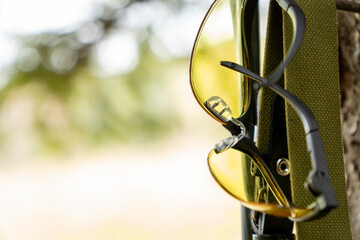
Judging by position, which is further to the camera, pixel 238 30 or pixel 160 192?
pixel 160 192

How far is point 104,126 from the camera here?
5.51ft

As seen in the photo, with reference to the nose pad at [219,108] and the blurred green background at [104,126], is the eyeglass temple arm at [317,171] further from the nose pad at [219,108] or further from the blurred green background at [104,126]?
the blurred green background at [104,126]

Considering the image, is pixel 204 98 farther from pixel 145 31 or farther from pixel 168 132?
pixel 168 132

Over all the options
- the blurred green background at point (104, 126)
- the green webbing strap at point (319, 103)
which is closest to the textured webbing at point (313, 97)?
the green webbing strap at point (319, 103)

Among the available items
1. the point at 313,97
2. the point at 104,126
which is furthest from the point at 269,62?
the point at 104,126

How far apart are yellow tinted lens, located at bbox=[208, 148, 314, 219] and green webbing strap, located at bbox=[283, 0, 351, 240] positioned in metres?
0.02

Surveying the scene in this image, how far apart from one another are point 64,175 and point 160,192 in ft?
1.77

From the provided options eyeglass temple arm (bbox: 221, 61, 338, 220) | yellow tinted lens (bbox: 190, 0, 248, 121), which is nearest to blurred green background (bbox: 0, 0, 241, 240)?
yellow tinted lens (bbox: 190, 0, 248, 121)

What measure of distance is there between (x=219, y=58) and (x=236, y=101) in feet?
0.13

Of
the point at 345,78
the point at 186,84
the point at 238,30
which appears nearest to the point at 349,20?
the point at 345,78

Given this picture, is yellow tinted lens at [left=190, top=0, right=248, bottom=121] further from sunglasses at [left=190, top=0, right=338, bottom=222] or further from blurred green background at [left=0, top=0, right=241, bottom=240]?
blurred green background at [left=0, top=0, right=241, bottom=240]

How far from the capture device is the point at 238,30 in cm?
35

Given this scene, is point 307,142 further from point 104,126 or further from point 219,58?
point 104,126

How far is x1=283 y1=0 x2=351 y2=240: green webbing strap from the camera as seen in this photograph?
0.94 ft
